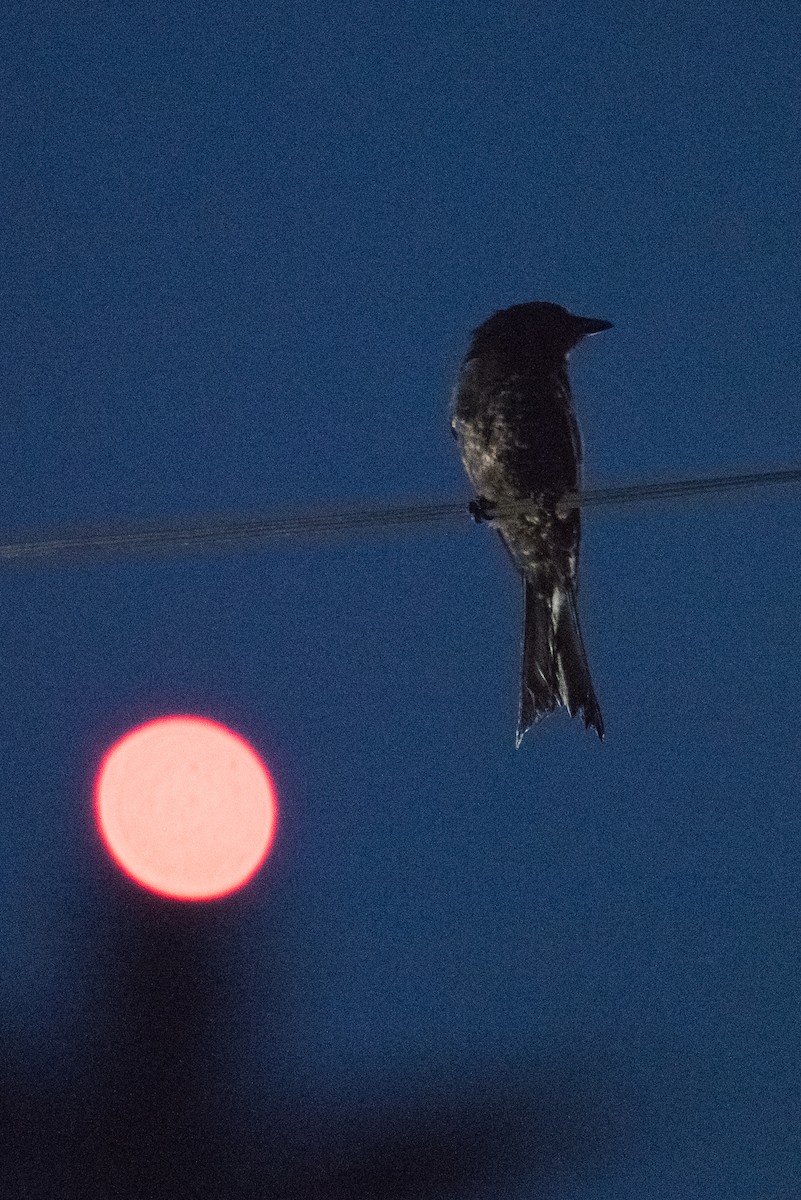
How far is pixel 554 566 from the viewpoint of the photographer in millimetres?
5914

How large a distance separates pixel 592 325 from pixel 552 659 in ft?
5.67

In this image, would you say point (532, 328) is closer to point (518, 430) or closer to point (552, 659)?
point (518, 430)

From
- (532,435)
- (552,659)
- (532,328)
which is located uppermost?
(532,328)

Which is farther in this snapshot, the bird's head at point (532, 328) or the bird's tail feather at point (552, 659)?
the bird's head at point (532, 328)

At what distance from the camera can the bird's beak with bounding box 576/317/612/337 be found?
566cm

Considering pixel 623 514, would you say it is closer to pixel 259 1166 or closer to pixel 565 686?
pixel 565 686

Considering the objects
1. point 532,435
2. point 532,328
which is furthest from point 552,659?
point 532,328

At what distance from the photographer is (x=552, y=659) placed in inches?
204

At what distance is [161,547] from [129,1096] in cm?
1334

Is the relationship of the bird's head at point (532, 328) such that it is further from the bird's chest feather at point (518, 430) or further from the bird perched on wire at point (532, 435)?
the bird's chest feather at point (518, 430)

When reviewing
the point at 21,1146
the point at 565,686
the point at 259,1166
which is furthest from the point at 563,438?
the point at 259,1166

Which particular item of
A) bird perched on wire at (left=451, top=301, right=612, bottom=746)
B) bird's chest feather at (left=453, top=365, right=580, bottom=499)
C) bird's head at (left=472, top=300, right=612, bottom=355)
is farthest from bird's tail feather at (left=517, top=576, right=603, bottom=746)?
bird's head at (left=472, top=300, right=612, bottom=355)

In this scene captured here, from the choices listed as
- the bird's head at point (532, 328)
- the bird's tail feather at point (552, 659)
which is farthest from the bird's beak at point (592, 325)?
the bird's tail feather at point (552, 659)

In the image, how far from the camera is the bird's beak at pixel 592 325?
5.66 metres
